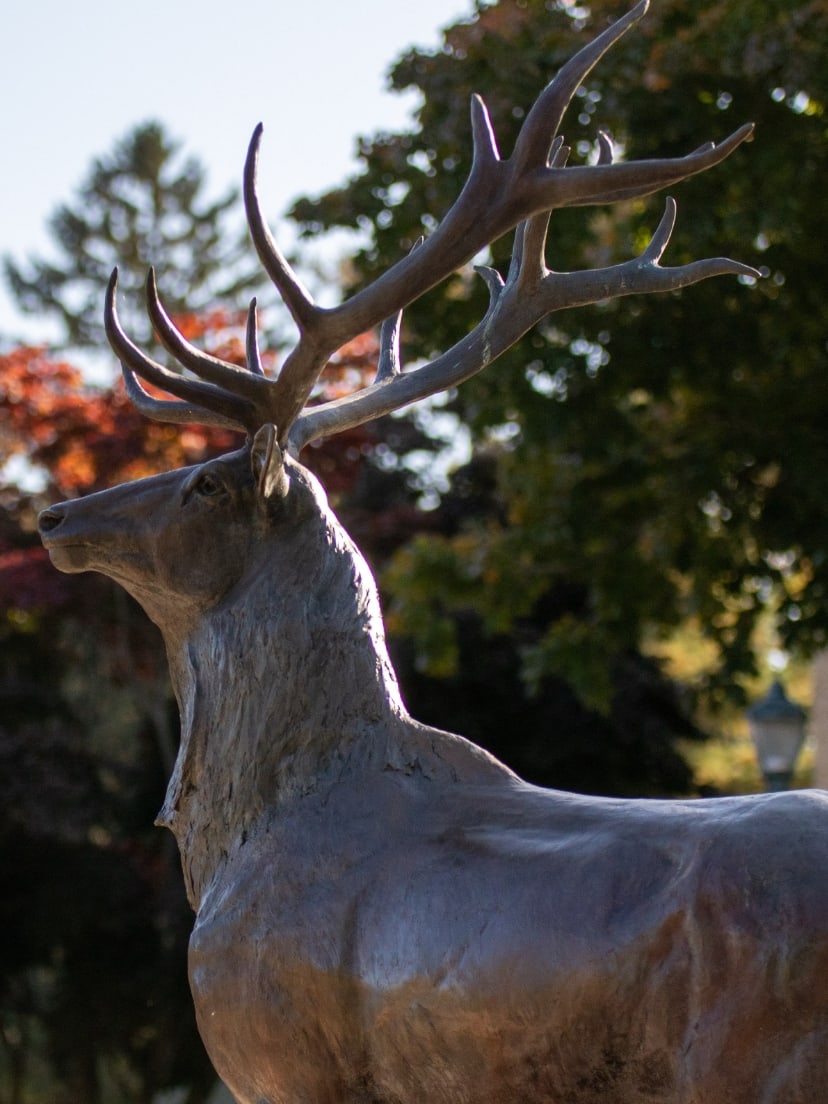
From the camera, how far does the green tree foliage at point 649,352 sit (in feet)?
27.3

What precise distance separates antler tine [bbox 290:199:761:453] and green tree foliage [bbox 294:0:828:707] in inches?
157

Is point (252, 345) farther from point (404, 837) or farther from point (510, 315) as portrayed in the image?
point (404, 837)

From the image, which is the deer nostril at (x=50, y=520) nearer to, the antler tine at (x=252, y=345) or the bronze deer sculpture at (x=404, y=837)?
the bronze deer sculpture at (x=404, y=837)

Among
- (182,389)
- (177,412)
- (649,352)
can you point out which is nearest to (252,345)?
(177,412)

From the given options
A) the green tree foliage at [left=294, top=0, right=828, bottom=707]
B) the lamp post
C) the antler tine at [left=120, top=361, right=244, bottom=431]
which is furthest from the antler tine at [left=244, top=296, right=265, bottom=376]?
the lamp post

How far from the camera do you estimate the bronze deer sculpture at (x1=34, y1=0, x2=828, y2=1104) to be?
231cm

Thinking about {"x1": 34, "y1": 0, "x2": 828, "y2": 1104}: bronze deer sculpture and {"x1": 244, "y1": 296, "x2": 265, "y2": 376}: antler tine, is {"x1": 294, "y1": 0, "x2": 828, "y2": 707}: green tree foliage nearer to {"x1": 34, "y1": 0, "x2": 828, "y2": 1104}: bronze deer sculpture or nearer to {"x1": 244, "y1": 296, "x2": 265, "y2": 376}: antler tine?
{"x1": 244, "y1": 296, "x2": 265, "y2": 376}: antler tine

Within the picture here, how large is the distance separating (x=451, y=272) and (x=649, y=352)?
6.30m

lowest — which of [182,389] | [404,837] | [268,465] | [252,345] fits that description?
[404,837]

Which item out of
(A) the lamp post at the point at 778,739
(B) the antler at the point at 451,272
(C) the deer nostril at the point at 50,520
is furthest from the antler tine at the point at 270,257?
(A) the lamp post at the point at 778,739

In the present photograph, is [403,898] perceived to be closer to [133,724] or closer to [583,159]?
[583,159]

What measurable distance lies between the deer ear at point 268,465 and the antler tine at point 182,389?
0.16 m

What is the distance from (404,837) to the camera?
277 centimetres

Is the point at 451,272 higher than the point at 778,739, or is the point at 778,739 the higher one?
the point at 451,272
